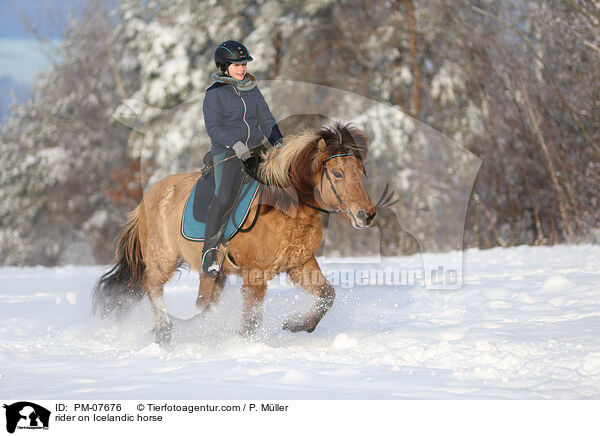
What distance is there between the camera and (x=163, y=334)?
553 cm

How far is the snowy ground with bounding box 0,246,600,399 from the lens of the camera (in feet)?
11.3

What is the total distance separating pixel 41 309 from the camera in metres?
7.50

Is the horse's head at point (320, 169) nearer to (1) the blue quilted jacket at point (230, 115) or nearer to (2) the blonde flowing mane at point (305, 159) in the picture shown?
(2) the blonde flowing mane at point (305, 159)

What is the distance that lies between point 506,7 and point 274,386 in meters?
13.2

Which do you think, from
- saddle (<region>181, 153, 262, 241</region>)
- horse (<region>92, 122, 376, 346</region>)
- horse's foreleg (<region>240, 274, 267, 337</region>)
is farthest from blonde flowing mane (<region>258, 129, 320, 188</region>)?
horse's foreleg (<region>240, 274, 267, 337</region>)

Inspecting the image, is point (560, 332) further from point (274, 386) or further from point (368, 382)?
point (274, 386)

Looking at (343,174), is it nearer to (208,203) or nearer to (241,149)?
(241,149)

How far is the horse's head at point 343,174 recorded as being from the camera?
4.36 meters

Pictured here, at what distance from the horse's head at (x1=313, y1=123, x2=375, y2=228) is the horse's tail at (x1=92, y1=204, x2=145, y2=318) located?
106 inches

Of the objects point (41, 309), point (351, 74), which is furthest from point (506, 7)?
point (41, 309)

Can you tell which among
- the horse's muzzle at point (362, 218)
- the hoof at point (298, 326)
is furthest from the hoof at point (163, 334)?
the horse's muzzle at point (362, 218)

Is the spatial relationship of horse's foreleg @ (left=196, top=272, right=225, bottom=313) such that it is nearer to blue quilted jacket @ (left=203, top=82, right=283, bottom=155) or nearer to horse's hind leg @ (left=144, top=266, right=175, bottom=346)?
horse's hind leg @ (left=144, top=266, right=175, bottom=346)
